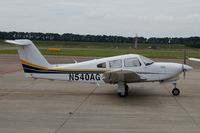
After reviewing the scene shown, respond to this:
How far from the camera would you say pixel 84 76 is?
14.5 m

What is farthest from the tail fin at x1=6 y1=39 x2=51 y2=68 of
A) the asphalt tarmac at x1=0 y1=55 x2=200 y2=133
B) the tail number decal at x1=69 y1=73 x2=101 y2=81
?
the asphalt tarmac at x1=0 y1=55 x2=200 y2=133

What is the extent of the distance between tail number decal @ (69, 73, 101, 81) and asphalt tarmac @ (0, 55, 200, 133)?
69 centimetres

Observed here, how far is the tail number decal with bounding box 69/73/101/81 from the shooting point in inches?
568

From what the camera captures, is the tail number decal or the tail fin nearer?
the tail number decal

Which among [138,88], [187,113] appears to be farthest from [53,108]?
Answer: [138,88]

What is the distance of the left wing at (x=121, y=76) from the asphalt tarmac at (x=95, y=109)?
73cm

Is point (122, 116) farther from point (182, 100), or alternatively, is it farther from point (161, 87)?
point (161, 87)

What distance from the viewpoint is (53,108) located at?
11.4 metres

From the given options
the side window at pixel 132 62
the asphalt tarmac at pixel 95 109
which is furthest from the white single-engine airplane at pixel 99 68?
the asphalt tarmac at pixel 95 109

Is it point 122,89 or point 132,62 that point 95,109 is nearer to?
point 122,89

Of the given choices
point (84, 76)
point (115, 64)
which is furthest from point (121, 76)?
point (84, 76)

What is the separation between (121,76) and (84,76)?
189 cm

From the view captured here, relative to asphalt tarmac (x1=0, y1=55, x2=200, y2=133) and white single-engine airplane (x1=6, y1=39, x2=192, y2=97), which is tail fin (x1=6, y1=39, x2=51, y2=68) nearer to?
white single-engine airplane (x1=6, y1=39, x2=192, y2=97)

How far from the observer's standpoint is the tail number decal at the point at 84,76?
14427 mm
